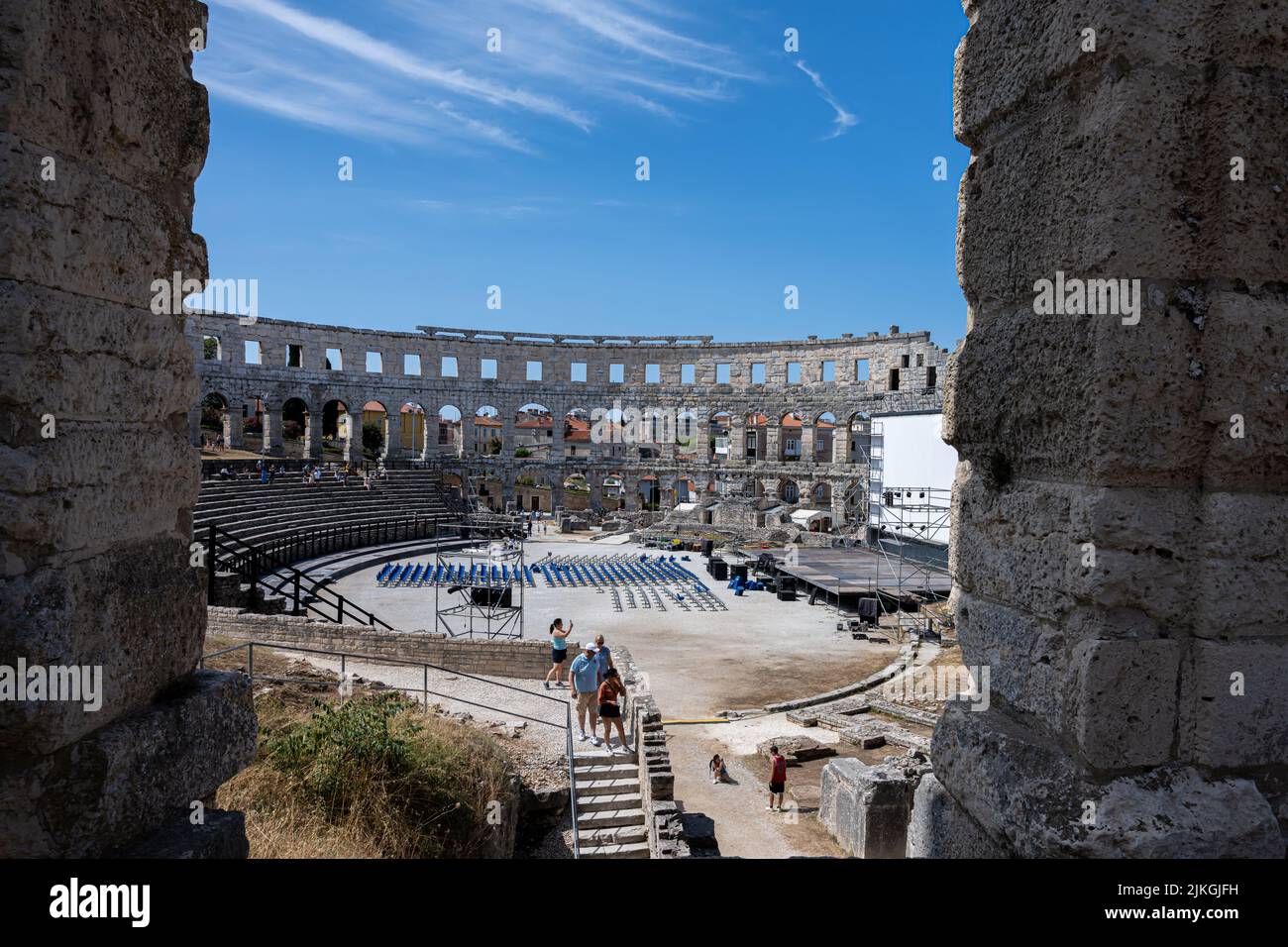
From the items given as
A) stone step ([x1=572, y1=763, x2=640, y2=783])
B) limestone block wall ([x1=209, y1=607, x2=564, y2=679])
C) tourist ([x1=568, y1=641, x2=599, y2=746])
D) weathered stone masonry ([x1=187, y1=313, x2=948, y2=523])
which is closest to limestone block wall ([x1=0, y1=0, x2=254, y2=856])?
stone step ([x1=572, y1=763, x2=640, y2=783])

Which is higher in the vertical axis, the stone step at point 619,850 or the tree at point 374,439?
the tree at point 374,439

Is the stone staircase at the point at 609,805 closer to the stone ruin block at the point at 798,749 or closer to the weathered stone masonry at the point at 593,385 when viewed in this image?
the stone ruin block at the point at 798,749

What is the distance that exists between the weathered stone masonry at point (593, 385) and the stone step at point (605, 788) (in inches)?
1076

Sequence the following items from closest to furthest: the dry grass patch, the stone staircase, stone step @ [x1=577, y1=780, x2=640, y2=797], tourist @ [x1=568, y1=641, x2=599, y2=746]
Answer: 1. the dry grass patch
2. the stone staircase
3. stone step @ [x1=577, y1=780, x2=640, y2=797]
4. tourist @ [x1=568, y1=641, x2=599, y2=746]

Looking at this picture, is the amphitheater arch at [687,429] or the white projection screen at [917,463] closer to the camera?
the white projection screen at [917,463]

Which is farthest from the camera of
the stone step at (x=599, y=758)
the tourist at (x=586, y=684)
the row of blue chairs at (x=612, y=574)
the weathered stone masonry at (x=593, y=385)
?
the weathered stone masonry at (x=593, y=385)

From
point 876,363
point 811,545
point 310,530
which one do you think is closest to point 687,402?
point 876,363

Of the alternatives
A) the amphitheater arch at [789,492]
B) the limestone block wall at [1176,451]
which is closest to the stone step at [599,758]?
the limestone block wall at [1176,451]

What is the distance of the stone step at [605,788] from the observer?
7.80m

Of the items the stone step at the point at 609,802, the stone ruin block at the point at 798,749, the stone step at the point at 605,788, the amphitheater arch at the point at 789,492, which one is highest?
the amphitheater arch at the point at 789,492

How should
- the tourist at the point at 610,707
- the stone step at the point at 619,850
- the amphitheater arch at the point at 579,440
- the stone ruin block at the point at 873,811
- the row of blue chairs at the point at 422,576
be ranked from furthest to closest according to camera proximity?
1. the amphitheater arch at the point at 579,440
2. the row of blue chairs at the point at 422,576
3. the tourist at the point at 610,707
4. the stone ruin block at the point at 873,811
5. the stone step at the point at 619,850

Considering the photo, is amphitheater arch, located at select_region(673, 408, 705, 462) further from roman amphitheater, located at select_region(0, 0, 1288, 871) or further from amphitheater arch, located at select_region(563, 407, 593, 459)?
roman amphitheater, located at select_region(0, 0, 1288, 871)

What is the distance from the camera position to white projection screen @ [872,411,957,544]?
22.9 m

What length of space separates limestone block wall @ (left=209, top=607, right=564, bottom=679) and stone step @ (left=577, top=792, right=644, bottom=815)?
4.25 m
